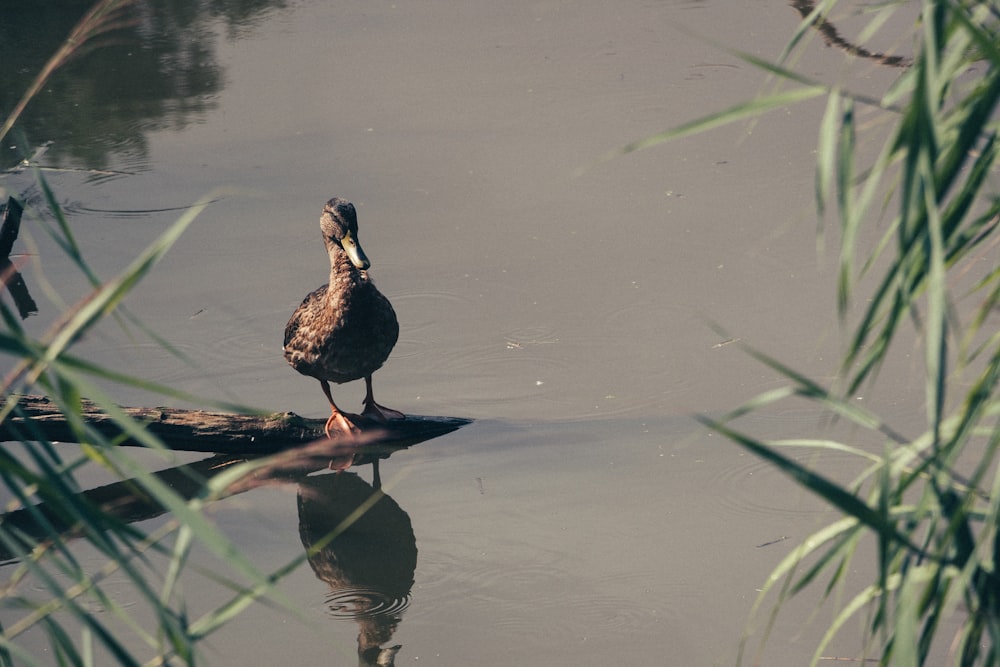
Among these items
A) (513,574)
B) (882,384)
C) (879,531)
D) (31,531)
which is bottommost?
(31,531)

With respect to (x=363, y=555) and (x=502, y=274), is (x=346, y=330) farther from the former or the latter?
(x=502, y=274)

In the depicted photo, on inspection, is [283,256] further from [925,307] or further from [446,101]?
[925,307]

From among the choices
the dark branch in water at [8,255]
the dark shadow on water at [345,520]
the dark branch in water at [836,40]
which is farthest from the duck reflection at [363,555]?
the dark branch in water at [836,40]

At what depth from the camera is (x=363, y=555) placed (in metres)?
3.71

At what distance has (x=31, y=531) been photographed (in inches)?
154

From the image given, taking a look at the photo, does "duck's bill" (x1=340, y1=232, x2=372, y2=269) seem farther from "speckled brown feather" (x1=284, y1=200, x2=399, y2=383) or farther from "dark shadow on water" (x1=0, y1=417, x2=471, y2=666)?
"dark shadow on water" (x1=0, y1=417, x2=471, y2=666)

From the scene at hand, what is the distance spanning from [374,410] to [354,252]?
58 cm

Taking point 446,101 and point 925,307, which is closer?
point 925,307

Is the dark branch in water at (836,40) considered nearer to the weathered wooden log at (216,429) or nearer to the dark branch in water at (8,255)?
the weathered wooden log at (216,429)

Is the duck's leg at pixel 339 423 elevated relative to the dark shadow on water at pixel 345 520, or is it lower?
elevated

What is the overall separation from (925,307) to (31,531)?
136 inches

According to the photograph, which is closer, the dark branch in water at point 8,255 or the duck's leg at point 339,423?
the duck's leg at point 339,423

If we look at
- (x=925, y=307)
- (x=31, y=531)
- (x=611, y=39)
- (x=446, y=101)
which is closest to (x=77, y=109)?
(x=446, y=101)

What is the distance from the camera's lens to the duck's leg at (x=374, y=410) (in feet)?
13.7
